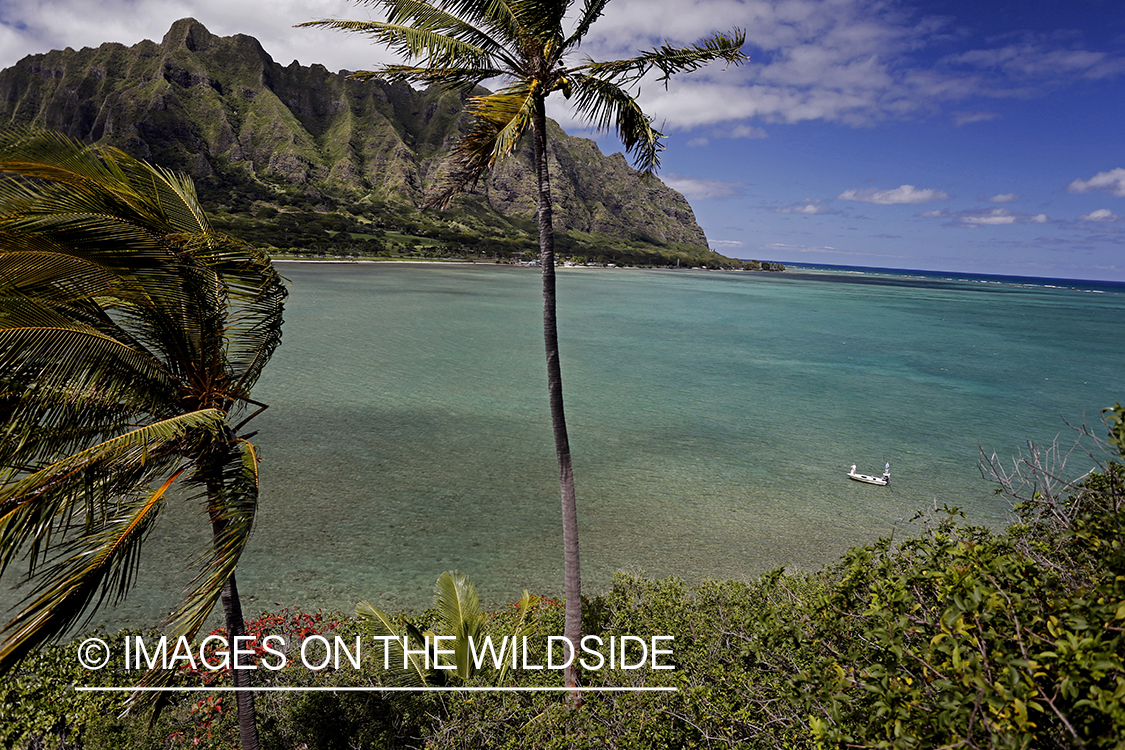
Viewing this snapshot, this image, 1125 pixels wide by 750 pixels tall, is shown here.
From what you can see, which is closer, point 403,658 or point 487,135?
point 487,135

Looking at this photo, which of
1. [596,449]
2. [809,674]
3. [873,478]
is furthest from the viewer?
[596,449]

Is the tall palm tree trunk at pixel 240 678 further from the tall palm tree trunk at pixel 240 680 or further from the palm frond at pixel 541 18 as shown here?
the palm frond at pixel 541 18

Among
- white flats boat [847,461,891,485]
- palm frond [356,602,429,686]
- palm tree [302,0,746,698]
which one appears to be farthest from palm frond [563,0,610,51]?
white flats boat [847,461,891,485]

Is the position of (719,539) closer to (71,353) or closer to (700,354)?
(71,353)

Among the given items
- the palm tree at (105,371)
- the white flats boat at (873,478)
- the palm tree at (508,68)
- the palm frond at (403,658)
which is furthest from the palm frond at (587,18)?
the white flats boat at (873,478)

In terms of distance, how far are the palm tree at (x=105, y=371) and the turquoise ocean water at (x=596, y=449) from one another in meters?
9.34

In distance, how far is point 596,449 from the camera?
24.9m

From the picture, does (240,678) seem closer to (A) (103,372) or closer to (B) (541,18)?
(A) (103,372)

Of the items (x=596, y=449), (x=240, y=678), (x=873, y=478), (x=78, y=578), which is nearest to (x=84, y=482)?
(x=78, y=578)

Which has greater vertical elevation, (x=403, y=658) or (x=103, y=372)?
(x=103, y=372)

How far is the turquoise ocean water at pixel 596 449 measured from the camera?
1572 centimetres
